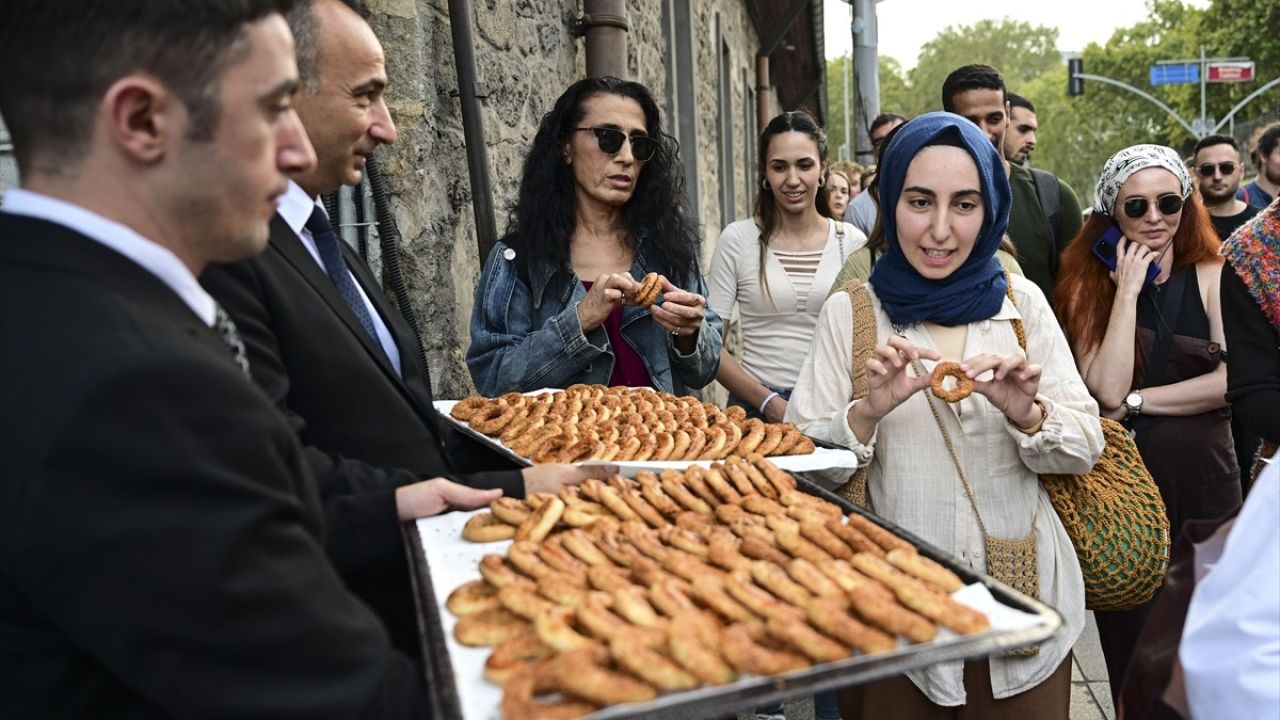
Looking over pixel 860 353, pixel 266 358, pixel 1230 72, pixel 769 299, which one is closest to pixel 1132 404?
pixel 860 353

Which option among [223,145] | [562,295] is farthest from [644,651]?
[562,295]

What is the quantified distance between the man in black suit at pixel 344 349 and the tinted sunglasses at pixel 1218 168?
20.5 feet

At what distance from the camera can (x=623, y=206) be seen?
3.84 m

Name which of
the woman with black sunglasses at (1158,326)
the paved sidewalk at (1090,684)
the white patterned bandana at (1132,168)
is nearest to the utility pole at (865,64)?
the paved sidewalk at (1090,684)

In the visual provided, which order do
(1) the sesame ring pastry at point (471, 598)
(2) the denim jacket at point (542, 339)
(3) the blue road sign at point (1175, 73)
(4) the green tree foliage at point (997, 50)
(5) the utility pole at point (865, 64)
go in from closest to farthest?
(1) the sesame ring pastry at point (471, 598) < (2) the denim jacket at point (542, 339) < (5) the utility pole at point (865, 64) < (3) the blue road sign at point (1175, 73) < (4) the green tree foliage at point (997, 50)

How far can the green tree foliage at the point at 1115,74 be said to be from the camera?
3791 cm

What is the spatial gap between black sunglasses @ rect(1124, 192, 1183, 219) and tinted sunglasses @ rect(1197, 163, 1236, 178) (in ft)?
11.8

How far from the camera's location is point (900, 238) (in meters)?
2.95

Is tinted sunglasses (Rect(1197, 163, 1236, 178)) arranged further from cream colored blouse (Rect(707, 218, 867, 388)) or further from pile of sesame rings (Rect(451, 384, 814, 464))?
pile of sesame rings (Rect(451, 384, 814, 464))

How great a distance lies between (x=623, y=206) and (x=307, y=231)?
1.66 metres

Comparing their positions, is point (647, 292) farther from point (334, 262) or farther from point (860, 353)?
point (334, 262)

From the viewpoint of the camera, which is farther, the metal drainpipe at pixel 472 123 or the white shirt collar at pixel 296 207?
the metal drainpipe at pixel 472 123

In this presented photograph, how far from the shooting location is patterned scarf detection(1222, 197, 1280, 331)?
2.95 meters

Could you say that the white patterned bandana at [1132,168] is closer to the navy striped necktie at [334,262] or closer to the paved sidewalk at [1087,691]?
the paved sidewalk at [1087,691]
